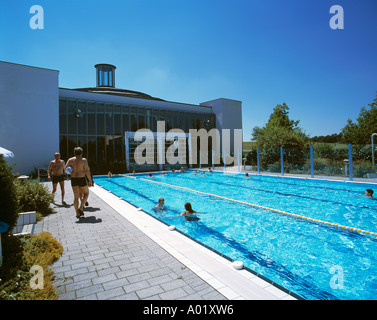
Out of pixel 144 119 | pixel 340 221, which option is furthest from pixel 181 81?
pixel 340 221

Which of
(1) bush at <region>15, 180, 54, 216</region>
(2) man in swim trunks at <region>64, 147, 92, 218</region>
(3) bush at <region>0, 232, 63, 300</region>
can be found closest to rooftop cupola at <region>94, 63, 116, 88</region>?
(1) bush at <region>15, 180, 54, 216</region>

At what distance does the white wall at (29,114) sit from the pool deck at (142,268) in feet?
48.7

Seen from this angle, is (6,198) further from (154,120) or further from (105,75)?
(105,75)

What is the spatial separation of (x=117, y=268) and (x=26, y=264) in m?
1.21

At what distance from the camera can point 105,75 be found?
91.2ft

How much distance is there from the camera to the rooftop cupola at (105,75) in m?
27.1

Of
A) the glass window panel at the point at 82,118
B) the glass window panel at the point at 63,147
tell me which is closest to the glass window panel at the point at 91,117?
the glass window panel at the point at 82,118

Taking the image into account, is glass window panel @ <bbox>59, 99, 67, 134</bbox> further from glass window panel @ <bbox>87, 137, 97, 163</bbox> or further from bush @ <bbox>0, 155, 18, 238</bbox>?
bush @ <bbox>0, 155, 18, 238</bbox>

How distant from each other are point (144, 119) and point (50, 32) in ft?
59.1

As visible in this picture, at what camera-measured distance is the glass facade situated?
19641 mm

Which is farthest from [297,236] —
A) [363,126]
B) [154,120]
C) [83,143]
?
[363,126]

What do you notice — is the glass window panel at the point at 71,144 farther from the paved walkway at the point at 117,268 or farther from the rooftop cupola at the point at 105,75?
the paved walkway at the point at 117,268
